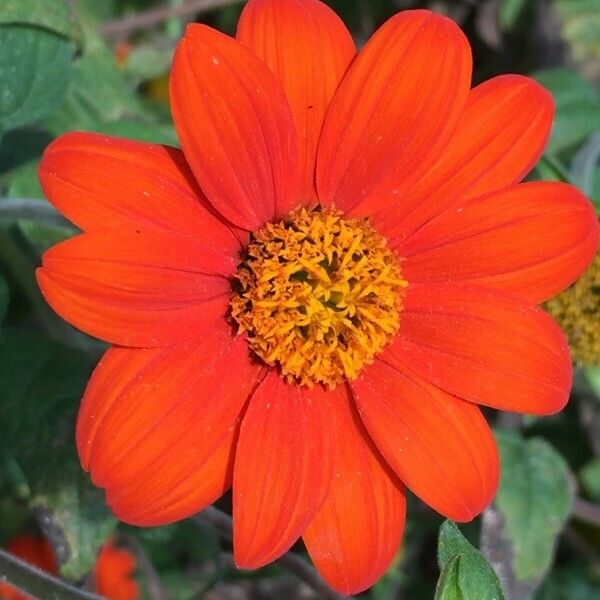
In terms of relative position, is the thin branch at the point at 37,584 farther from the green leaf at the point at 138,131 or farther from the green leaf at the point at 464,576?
the green leaf at the point at 138,131

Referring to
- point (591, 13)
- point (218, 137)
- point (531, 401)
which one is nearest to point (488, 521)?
point (531, 401)

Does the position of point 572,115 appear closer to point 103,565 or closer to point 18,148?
point 18,148

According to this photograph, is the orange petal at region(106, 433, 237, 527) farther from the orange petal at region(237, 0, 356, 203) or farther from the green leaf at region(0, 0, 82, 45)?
the green leaf at region(0, 0, 82, 45)

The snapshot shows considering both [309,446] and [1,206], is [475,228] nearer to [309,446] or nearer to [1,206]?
[309,446]

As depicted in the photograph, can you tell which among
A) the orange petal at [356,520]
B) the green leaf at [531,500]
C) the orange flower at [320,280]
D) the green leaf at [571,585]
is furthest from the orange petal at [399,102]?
the green leaf at [571,585]

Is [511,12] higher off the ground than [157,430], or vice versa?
[157,430]

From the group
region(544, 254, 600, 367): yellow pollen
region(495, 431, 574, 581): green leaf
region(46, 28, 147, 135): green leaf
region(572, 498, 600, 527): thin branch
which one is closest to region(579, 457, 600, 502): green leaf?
region(572, 498, 600, 527): thin branch

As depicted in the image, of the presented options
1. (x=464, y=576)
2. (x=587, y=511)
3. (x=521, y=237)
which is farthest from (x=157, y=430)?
(x=587, y=511)
